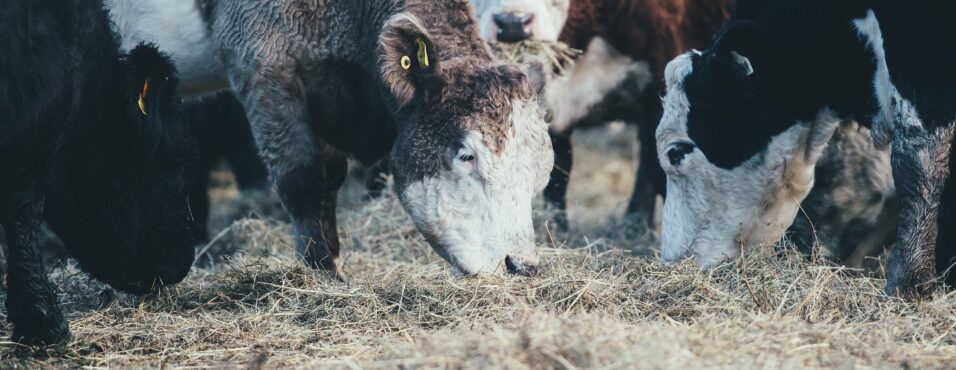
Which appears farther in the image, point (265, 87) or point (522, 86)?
point (265, 87)

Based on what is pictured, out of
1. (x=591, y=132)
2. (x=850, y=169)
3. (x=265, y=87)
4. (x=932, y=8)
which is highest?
(x=932, y=8)

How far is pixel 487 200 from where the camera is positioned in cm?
548

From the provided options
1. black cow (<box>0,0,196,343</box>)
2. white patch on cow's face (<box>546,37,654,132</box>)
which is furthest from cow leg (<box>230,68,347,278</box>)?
white patch on cow's face (<box>546,37,654,132</box>)

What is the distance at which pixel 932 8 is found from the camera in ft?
16.0

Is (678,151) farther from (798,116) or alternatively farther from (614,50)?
(614,50)

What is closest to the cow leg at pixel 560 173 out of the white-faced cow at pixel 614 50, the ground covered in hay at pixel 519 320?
the white-faced cow at pixel 614 50

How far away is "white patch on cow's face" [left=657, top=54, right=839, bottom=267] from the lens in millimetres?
6023

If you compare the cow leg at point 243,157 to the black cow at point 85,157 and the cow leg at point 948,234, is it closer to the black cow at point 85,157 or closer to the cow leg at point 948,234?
the black cow at point 85,157

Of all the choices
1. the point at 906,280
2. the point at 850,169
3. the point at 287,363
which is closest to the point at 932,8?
the point at 906,280

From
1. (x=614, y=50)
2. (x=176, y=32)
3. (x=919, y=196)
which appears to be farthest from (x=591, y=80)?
(x=919, y=196)

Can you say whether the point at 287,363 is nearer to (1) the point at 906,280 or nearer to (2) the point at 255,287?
(2) the point at 255,287

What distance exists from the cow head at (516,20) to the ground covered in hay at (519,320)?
1707mm

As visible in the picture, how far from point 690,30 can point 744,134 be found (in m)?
2.35

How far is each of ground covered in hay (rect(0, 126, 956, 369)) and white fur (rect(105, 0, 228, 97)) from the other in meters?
1.13
